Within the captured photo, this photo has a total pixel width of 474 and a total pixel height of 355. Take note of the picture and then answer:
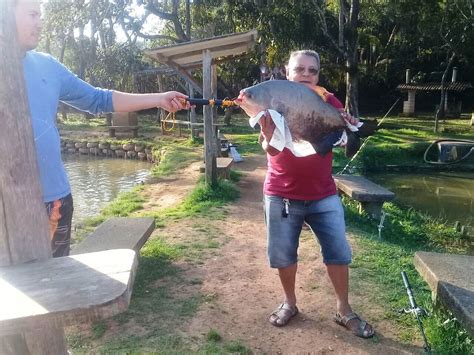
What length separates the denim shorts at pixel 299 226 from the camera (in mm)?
2996

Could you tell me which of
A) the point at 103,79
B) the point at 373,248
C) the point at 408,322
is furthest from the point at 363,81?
the point at 408,322

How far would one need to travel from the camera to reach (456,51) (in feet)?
61.3

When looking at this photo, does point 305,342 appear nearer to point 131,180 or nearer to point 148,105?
point 148,105

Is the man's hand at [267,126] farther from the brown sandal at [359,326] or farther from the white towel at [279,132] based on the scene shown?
the brown sandal at [359,326]

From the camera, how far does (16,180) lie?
1841 mm

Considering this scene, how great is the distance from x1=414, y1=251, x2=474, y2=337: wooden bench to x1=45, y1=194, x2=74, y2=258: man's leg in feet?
7.45

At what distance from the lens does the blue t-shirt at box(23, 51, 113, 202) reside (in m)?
2.14

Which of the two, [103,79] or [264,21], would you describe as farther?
[103,79]

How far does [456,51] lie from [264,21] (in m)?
8.17

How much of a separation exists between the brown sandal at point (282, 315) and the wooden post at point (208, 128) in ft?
13.6

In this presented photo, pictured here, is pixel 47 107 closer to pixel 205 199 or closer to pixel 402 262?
pixel 402 262

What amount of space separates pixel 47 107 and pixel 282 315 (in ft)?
6.79

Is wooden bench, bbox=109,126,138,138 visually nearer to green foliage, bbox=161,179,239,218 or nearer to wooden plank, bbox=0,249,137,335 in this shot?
green foliage, bbox=161,179,239,218

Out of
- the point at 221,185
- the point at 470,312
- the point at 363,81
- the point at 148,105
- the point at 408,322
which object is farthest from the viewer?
the point at 363,81
